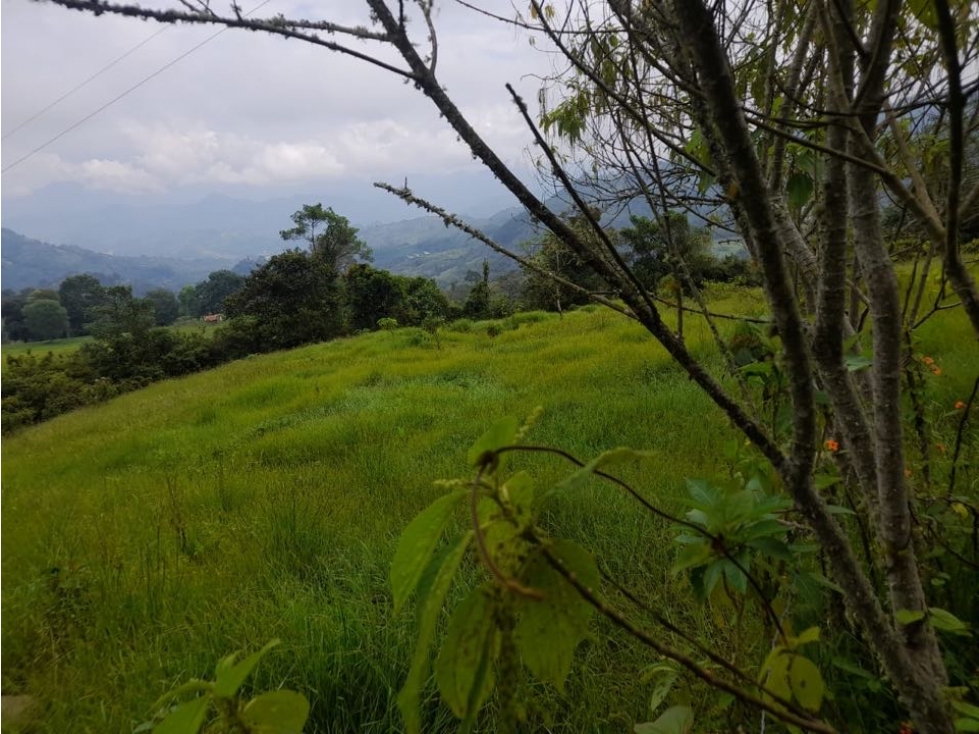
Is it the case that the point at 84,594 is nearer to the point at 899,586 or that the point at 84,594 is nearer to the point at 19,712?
the point at 19,712

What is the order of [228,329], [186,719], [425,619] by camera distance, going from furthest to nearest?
1. [228,329]
2. [186,719]
3. [425,619]

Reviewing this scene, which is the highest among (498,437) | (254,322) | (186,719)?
(498,437)

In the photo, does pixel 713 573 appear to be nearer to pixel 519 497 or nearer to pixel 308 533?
pixel 519 497

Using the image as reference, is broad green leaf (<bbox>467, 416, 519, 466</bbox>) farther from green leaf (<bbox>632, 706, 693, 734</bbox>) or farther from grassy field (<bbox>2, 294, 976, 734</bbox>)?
grassy field (<bbox>2, 294, 976, 734</bbox>)

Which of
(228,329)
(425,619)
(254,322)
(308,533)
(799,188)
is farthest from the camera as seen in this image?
(254,322)

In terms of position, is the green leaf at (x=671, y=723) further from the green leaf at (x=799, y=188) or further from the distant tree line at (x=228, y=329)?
the distant tree line at (x=228, y=329)

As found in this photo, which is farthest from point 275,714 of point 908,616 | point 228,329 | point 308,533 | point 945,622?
point 228,329

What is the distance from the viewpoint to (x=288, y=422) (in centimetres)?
596

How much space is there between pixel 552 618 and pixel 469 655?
73 mm

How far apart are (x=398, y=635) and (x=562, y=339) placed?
7266mm

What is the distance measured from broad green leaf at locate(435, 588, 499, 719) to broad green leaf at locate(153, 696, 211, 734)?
0.83ft

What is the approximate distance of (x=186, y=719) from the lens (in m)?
0.46

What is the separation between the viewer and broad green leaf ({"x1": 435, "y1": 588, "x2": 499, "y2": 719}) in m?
0.34

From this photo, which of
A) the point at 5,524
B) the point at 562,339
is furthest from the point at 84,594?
the point at 562,339
